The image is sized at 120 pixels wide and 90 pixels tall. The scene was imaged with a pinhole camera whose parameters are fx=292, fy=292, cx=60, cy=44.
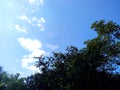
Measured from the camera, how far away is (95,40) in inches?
1495

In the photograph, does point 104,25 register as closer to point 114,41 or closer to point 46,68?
point 114,41

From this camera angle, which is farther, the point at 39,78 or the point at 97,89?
the point at 39,78

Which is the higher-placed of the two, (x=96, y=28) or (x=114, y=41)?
(x=96, y=28)

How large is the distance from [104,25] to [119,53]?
4408 mm

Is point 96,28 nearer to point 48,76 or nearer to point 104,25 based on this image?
point 104,25

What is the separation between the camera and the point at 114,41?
37.6 metres

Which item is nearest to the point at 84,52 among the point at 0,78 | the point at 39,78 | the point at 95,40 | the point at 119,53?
the point at 95,40

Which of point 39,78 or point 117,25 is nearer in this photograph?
point 117,25

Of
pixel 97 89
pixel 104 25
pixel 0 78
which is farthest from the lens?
pixel 0 78

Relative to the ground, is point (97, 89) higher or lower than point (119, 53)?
lower

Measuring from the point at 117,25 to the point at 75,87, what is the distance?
9807mm

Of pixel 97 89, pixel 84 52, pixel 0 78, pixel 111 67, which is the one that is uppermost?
pixel 0 78

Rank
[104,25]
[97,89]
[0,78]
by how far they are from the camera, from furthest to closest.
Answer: [0,78] → [104,25] → [97,89]

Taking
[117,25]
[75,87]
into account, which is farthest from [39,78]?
[117,25]
